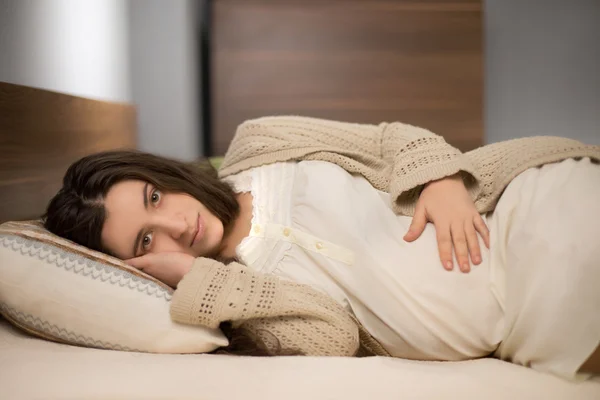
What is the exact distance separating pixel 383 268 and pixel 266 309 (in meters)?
0.21

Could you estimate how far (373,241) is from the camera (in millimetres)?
937

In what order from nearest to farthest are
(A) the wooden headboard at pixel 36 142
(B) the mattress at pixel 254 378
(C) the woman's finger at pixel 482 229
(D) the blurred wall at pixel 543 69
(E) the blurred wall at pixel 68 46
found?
(B) the mattress at pixel 254 378 → (C) the woman's finger at pixel 482 229 → (A) the wooden headboard at pixel 36 142 → (E) the blurred wall at pixel 68 46 → (D) the blurred wall at pixel 543 69

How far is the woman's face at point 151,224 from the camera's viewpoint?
95 centimetres

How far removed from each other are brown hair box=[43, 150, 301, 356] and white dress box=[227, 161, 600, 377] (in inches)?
3.9

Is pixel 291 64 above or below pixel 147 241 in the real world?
above

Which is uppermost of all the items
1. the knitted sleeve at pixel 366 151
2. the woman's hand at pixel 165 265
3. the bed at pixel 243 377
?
the knitted sleeve at pixel 366 151

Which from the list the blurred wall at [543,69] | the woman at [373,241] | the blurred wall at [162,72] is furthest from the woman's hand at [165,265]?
the blurred wall at [543,69]

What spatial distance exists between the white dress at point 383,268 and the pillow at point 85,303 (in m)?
0.20

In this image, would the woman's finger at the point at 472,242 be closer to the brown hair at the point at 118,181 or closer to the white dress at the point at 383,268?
the white dress at the point at 383,268

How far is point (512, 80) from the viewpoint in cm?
312

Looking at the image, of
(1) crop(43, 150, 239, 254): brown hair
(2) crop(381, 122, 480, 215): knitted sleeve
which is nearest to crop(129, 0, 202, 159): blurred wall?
(1) crop(43, 150, 239, 254): brown hair

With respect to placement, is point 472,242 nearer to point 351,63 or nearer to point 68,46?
point 68,46

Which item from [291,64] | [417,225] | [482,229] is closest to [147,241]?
[417,225]

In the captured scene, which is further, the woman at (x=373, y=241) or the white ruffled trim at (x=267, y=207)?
the white ruffled trim at (x=267, y=207)
